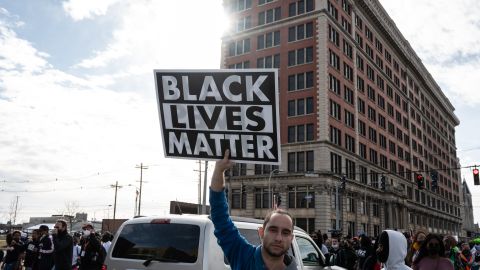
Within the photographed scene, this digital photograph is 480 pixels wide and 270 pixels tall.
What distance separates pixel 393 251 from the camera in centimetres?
543

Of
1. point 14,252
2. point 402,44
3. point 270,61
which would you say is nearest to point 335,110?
point 270,61

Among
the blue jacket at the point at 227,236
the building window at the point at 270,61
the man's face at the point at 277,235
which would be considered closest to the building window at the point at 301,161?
the building window at the point at 270,61

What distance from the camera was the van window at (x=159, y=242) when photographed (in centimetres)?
549

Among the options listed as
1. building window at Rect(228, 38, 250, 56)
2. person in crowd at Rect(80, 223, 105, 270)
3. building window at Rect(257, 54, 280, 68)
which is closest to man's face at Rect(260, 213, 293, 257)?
person in crowd at Rect(80, 223, 105, 270)

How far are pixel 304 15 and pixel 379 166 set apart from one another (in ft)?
81.1

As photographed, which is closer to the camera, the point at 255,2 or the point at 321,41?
the point at 321,41

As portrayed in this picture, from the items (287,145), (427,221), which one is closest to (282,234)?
(287,145)

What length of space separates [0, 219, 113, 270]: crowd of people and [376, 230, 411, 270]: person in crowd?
20.9 ft

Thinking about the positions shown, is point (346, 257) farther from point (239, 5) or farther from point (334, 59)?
point (239, 5)

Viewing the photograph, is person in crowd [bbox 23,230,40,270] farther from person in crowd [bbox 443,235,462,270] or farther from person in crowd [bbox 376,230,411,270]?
person in crowd [bbox 443,235,462,270]

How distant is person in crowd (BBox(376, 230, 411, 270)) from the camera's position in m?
5.43

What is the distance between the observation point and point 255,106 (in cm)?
409

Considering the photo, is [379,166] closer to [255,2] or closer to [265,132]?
[255,2]

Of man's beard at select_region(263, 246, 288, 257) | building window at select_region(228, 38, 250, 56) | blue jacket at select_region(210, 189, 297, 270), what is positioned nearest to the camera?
man's beard at select_region(263, 246, 288, 257)
